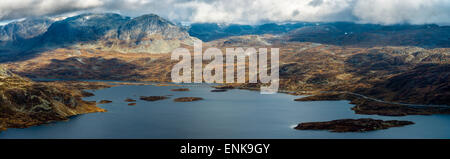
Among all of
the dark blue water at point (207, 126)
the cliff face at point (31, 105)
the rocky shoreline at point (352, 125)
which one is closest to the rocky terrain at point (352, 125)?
the rocky shoreline at point (352, 125)

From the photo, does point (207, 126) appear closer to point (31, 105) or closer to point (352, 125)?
point (352, 125)

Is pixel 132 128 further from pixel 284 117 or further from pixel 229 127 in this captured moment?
pixel 284 117

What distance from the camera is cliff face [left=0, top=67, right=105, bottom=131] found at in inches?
6112

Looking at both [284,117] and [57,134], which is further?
[284,117]

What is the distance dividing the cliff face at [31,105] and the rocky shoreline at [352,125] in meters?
92.6

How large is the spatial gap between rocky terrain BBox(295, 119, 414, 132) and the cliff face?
3646 inches

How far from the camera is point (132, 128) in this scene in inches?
6078

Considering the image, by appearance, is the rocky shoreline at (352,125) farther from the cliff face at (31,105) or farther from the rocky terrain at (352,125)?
the cliff face at (31,105)
